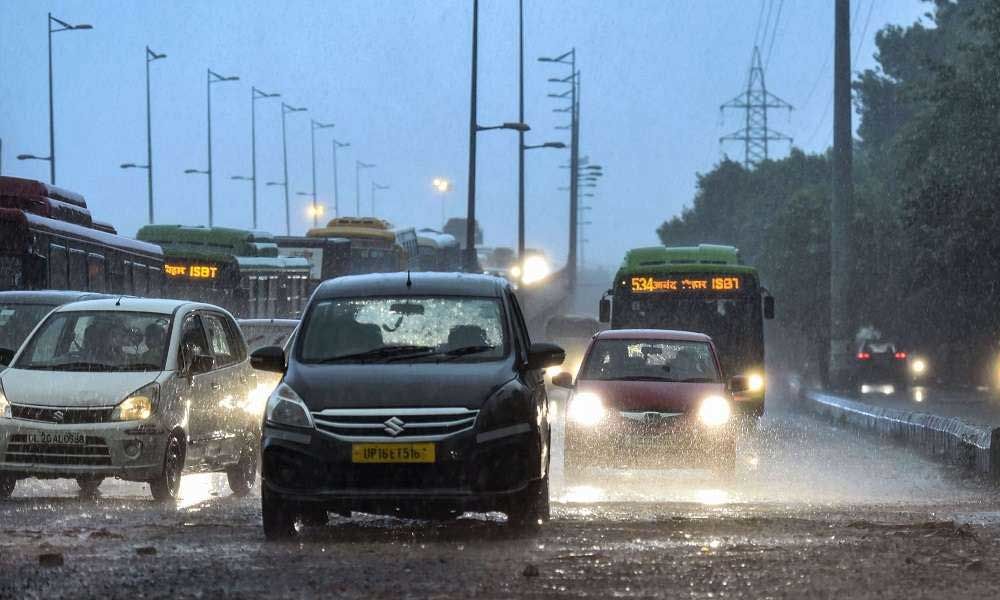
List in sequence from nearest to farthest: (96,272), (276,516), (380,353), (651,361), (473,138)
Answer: (276,516) → (380,353) → (651,361) → (96,272) → (473,138)

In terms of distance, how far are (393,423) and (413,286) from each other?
1611 millimetres

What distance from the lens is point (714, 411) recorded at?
17.6 metres

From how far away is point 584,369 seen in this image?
18.8 metres

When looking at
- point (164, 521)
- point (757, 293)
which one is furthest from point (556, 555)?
point (757, 293)

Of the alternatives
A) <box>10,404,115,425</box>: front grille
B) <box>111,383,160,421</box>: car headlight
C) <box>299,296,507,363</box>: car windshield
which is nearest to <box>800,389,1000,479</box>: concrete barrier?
<box>299,296,507,363</box>: car windshield

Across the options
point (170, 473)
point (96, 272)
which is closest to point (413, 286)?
point (170, 473)

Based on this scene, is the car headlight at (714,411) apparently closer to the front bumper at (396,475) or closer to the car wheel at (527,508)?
the car wheel at (527,508)

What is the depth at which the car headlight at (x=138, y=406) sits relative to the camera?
13969mm

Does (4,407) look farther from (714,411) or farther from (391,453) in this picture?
(714,411)

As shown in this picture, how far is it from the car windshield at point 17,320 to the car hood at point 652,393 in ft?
17.8

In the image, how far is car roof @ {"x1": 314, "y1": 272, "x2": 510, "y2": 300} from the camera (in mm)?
11844

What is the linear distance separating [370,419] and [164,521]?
1.92 meters

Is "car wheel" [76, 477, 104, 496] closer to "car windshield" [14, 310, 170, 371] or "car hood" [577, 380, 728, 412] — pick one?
"car windshield" [14, 310, 170, 371]

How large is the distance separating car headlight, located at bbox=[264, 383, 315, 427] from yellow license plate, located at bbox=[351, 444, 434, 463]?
0.34 meters
